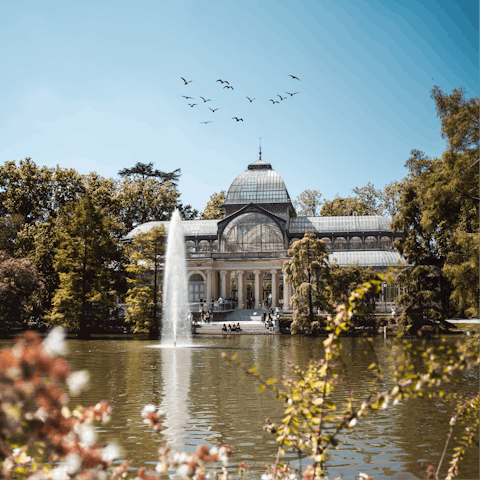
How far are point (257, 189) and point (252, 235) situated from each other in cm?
684

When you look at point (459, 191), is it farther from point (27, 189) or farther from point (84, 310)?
point (27, 189)

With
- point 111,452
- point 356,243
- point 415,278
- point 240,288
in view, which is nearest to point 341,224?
point 356,243

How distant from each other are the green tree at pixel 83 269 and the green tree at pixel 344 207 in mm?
42115

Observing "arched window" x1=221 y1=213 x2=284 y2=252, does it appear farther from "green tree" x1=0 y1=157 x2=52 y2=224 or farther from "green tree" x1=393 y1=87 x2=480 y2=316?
"green tree" x1=393 y1=87 x2=480 y2=316

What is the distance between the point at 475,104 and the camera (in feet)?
68.4

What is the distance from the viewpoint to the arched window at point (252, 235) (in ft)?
209

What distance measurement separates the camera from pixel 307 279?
144ft

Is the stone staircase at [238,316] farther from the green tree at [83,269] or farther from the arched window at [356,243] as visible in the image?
the arched window at [356,243]

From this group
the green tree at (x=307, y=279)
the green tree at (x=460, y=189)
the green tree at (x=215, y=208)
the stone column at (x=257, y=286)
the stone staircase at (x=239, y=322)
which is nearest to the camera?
the green tree at (x=460, y=189)

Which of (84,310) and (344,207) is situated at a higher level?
(344,207)

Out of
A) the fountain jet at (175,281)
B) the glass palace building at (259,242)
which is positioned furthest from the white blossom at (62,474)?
the glass palace building at (259,242)

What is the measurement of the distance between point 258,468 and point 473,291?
41.8ft

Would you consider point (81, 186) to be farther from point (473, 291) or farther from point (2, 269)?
point (473, 291)

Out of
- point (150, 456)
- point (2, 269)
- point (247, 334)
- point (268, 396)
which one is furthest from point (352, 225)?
point (150, 456)
